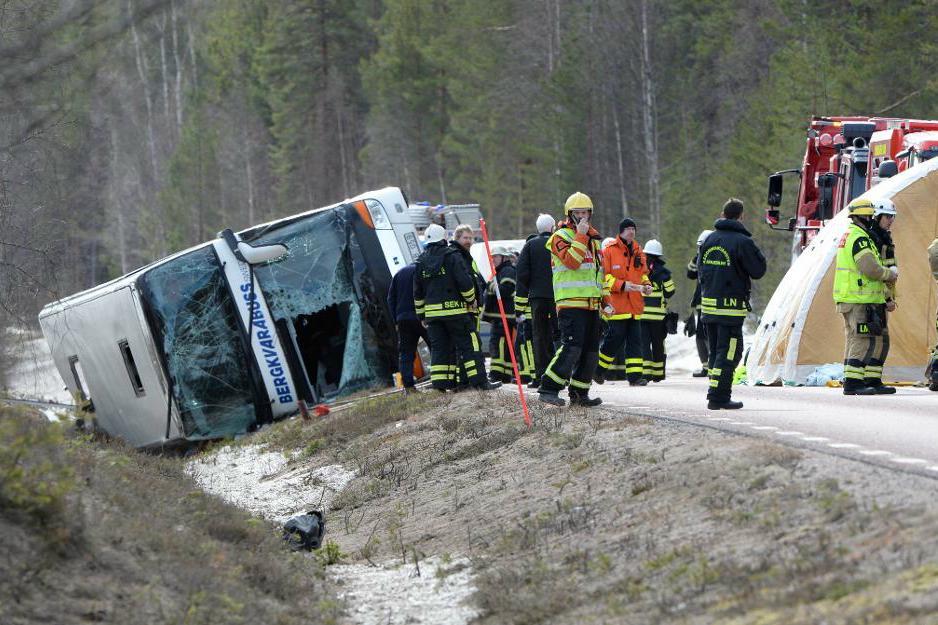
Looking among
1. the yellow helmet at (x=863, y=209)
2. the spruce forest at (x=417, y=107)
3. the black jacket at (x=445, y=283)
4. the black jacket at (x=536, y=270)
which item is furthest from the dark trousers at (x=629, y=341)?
the spruce forest at (x=417, y=107)

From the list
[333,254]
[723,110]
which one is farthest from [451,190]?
[333,254]

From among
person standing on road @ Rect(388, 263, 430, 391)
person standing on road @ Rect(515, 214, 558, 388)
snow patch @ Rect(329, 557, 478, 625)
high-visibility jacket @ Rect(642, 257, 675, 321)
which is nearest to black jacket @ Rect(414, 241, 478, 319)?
person standing on road @ Rect(515, 214, 558, 388)

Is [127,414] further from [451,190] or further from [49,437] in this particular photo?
[451,190]

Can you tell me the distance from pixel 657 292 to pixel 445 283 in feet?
12.6

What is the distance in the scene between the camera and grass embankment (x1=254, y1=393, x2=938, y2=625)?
638 cm

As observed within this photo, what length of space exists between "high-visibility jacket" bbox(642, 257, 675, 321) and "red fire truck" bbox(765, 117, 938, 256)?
9.94 feet

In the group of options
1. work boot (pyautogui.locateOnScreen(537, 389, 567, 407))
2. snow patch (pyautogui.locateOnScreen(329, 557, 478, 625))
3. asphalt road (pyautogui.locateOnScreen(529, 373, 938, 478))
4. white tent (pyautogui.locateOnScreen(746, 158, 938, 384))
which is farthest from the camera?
white tent (pyautogui.locateOnScreen(746, 158, 938, 384))

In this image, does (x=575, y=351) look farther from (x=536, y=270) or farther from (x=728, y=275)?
(x=536, y=270)

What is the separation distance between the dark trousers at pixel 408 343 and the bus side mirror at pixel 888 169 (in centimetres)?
614

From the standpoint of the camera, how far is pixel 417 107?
58719 mm

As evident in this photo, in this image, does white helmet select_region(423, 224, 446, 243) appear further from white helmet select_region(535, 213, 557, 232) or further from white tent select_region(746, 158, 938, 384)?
white tent select_region(746, 158, 938, 384)

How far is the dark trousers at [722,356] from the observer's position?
12539 millimetres

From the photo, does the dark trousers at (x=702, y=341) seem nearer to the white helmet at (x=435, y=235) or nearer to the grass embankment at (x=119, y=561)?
the white helmet at (x=435, y=235)

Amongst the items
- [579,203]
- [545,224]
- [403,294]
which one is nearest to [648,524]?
[579,203]
